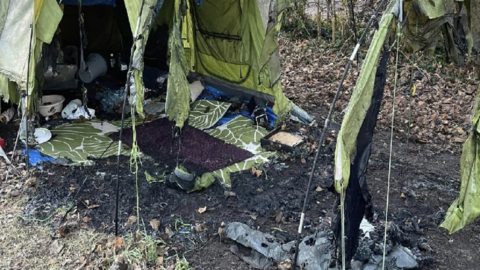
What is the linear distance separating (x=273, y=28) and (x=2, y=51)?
2.89 metres

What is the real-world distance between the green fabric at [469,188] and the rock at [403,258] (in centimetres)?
45

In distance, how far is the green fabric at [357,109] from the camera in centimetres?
277

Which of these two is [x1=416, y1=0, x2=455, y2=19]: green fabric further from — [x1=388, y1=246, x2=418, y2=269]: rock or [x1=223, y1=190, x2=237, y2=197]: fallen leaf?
[x1=223, y1=190, x2=237, y2=197]: fallen leaf

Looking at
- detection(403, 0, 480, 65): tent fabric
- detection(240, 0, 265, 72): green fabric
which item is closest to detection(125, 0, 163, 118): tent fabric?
detection(240, 0, 265, 72): green fabric

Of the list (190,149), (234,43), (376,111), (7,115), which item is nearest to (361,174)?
(376,111)

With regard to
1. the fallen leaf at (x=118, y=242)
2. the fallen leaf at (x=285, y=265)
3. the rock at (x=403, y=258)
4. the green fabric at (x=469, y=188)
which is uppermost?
the green fabric at (x=469, y=188)

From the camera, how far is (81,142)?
19.7 feet

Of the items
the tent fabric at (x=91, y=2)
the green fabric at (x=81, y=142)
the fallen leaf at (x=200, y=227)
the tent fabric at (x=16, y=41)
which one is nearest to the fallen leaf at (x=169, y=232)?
the fallen leaf at (x=200, y=227)

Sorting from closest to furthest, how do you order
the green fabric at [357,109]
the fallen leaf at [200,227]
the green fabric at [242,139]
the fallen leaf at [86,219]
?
1. the green fabric at [357,109]
2. the fallen leaf at [200,227]
3. the fallen leaf at [86,219]
4. the green fabric at [242,139]

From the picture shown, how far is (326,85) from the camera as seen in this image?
820 centimetres

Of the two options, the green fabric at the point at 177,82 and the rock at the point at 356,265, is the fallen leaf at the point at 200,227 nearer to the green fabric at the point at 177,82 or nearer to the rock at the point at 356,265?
the green fabric at the point at 177,82

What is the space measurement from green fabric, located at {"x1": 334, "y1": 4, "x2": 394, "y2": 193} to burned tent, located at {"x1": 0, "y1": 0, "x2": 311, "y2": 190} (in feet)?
5.32

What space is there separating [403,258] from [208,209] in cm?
187

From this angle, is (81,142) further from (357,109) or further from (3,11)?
(357,109)
